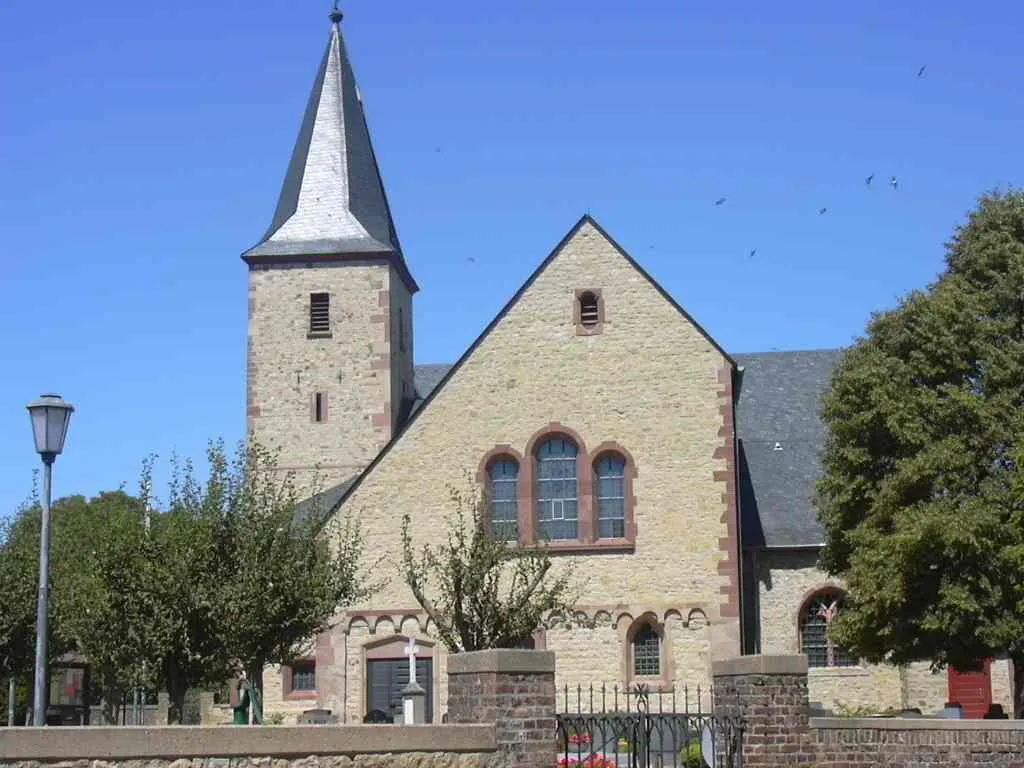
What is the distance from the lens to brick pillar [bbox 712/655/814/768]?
610 inches

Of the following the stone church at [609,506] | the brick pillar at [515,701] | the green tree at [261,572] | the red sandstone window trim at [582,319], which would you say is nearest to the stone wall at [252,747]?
the brick pillar at [515,701]

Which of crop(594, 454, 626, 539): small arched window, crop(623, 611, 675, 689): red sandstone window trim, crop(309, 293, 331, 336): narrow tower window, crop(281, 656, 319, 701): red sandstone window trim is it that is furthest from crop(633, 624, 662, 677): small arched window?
crop(309, 293, 331, 336): narrow tower window

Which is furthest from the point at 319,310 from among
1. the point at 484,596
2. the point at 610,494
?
the point at 484,596

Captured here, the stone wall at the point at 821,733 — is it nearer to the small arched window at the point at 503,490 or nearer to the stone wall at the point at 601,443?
the stone wall at the point at 601,443

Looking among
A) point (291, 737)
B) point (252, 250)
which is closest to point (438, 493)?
point (252, 250)

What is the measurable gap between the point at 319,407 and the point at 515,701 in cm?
2596

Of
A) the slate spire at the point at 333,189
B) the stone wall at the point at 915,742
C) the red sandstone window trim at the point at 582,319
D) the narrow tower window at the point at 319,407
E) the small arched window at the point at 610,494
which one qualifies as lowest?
the stone wall at the point at 915,742

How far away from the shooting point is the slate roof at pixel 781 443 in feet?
111

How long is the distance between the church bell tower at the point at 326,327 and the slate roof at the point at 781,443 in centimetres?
191

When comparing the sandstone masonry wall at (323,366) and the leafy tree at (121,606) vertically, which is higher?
the sandstone masonry wall at (323,366)

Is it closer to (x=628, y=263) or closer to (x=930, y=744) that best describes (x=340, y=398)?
(x=628, y=263)

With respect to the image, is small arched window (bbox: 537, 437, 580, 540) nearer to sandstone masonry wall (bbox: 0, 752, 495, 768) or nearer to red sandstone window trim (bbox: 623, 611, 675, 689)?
red sandstone window trim (bbox: 623, 611, 675, 689)

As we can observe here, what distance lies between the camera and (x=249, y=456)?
26.8m

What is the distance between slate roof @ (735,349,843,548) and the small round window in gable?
4.59 m
